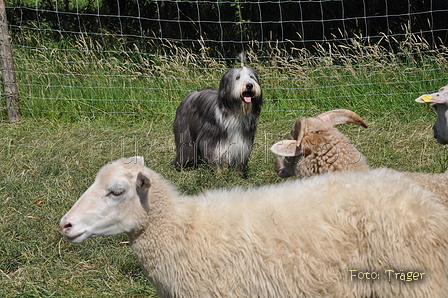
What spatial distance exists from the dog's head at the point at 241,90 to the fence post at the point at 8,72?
3.36 meters

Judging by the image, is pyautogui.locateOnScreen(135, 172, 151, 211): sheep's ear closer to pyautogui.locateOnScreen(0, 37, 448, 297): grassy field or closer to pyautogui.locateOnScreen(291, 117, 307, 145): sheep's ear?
pyautogui.locateOnScreen(0, 37, 448, 297): grassy field

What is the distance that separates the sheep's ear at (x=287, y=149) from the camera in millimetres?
3931

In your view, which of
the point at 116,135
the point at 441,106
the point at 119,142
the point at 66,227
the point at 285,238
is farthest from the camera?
the point at 116,135

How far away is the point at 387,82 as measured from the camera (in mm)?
7930

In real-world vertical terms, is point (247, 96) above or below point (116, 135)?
above

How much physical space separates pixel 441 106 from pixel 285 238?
202 centimetres

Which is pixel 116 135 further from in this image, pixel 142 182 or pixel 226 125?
pixel 142 182

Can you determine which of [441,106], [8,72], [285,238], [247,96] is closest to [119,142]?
[247,96]

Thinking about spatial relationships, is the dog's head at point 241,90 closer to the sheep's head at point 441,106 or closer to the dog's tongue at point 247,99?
the dog's tongue at point 247,99

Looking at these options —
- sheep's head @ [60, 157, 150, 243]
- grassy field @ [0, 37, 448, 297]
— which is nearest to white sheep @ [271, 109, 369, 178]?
grassy field @ [0, 37, 448, 297]

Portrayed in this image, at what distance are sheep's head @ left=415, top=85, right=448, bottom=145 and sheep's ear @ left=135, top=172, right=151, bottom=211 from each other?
7.37 feet

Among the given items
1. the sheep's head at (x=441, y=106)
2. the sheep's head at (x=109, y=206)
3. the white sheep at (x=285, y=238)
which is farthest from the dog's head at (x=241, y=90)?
the sheep's head at (x=109, y=206)

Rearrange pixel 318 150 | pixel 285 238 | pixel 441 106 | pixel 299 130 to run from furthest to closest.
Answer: pixel 441 106
pixel 299 130
pixel 318 150
pixel 285 238

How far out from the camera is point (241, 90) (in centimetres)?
595
